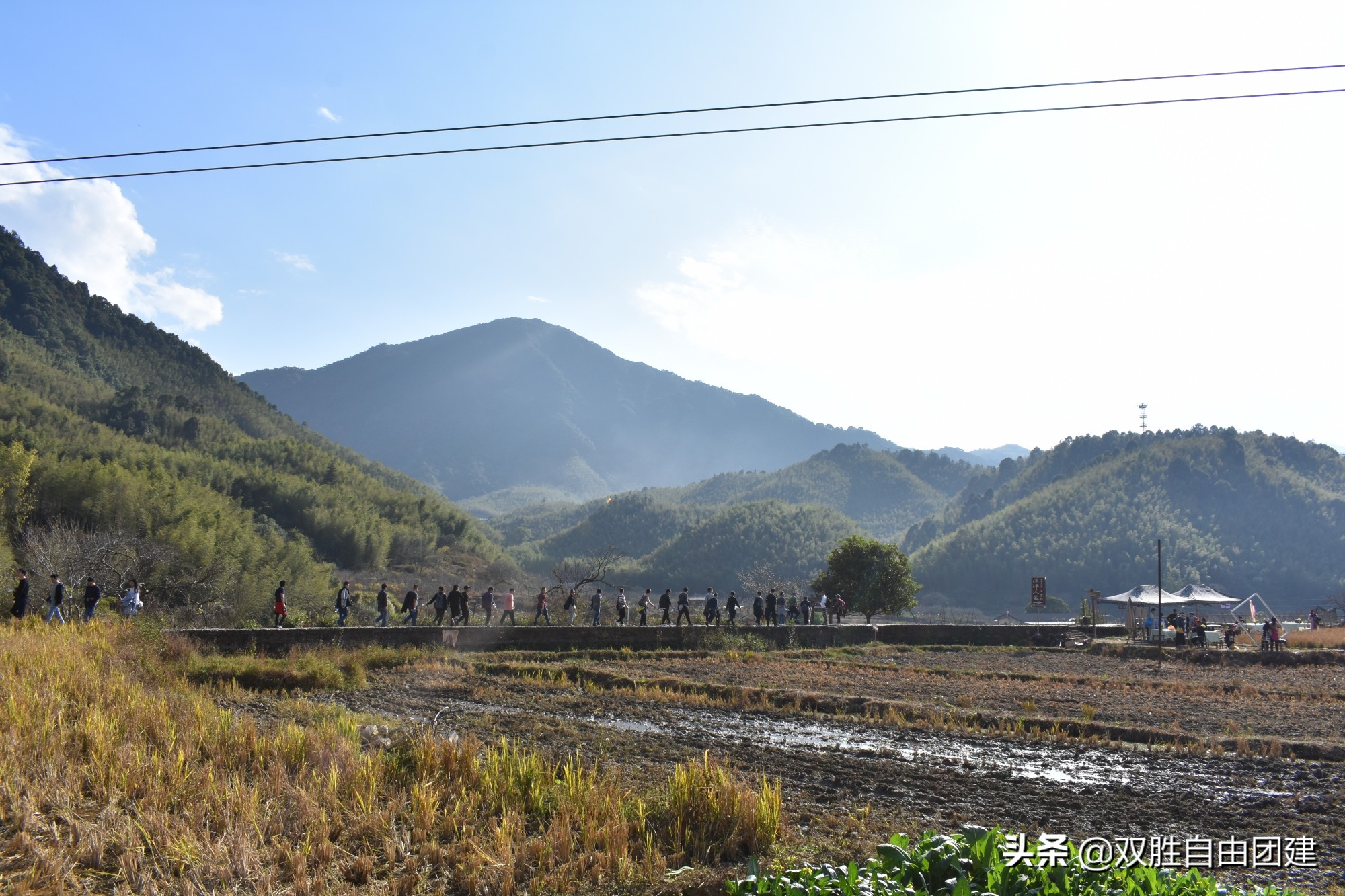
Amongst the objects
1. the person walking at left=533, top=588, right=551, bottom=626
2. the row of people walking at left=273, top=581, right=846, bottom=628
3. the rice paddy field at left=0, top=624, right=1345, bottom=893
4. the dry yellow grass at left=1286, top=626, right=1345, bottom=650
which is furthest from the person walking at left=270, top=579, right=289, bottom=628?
the dry yellow grass at left=1286, top=626, right=1345, bottom=650

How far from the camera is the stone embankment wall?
19734mm

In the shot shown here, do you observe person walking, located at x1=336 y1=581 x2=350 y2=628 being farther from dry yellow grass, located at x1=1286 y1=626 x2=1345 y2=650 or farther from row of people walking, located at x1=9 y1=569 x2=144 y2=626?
dry yellow grass, located at x1=1286 y1=626 x2=1345 y2=650

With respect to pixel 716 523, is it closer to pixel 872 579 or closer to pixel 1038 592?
pixel 872 579

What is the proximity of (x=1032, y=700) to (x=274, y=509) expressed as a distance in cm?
6215

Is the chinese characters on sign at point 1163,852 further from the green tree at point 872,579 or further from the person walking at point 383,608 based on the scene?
the green tree at point 872,579

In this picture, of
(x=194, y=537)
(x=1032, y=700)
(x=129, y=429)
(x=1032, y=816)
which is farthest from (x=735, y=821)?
(x=129, y=429)

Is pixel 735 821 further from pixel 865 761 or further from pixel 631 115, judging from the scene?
pixel 631 115

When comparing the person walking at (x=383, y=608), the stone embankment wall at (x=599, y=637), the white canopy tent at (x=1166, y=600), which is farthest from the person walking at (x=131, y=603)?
the white canopy tent at (x=1166, y=600)

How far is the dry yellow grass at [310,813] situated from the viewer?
5.05 meters

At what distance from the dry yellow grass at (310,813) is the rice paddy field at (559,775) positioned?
2 centimetres

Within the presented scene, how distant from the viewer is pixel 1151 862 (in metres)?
4.93

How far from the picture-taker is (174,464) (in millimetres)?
59375

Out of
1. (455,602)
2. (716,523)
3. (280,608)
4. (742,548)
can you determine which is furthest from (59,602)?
(716,523)

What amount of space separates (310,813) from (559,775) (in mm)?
2482
